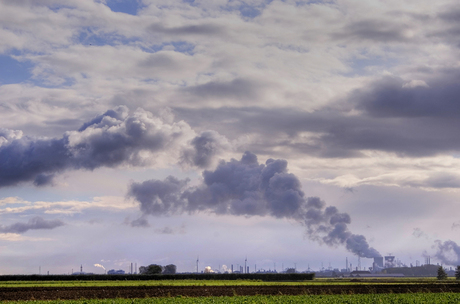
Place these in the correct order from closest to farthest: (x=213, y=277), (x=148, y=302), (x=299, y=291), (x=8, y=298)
Result: (x=148, y=302) → (x=8, y=298) → (x=299, y=291) → (x=213, y=277)

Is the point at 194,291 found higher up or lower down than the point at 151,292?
lower down

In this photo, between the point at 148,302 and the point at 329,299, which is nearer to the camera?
the point at 148,302

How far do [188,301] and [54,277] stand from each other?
331 ft

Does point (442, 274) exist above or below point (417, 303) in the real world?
below

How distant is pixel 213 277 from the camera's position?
6166 inches

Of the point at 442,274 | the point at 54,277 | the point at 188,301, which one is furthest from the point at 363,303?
the point at 442,274

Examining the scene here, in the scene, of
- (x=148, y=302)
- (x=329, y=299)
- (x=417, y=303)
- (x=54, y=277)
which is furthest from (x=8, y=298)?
(x=54, y=277)

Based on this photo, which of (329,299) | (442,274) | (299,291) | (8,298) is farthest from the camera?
(442,274)

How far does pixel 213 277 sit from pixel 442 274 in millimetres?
102722

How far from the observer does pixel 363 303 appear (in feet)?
182

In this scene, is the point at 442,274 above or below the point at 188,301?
below

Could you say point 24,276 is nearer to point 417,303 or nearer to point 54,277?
point 54,277

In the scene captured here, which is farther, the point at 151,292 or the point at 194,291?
the point at 194,291

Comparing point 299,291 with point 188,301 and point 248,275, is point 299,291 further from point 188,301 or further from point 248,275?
point 248,275
